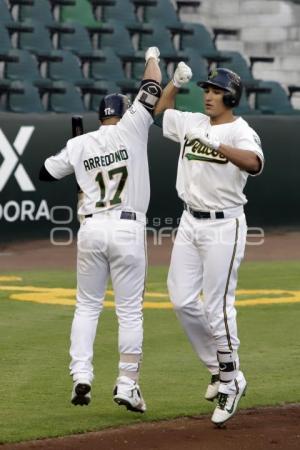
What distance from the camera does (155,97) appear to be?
6.99m

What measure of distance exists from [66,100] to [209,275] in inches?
479

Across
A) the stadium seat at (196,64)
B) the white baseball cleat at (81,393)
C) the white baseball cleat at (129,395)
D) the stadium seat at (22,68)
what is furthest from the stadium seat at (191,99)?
the white baseball cleat at (81,393)

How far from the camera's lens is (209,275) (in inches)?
265

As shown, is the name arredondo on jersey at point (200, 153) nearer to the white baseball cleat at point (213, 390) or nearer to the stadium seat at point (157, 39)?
the white baseball cleat at point (213, 390)

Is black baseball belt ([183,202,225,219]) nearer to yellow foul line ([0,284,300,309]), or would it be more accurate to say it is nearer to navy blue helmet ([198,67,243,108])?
navy blue helmet ([198,67,243,108])

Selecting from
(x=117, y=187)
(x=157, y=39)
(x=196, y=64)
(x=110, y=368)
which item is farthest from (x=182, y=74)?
(x=157, y=39)

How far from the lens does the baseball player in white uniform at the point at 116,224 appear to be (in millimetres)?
6906

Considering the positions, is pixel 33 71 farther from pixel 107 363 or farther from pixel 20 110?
pixel 107 363

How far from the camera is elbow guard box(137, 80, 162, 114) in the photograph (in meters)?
6.96

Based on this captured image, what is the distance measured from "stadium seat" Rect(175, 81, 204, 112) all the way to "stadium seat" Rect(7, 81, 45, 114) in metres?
3.03

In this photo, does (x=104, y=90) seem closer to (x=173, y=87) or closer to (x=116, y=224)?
(x=173, y=87)

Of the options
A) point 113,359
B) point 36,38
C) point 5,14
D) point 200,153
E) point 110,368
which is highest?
point 200,153

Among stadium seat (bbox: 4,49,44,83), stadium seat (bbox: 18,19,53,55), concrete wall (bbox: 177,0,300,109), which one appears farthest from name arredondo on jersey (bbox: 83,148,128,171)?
concrete wall (bbox: 177,0,300,109)

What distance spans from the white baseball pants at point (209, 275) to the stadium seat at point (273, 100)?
14891 mm
